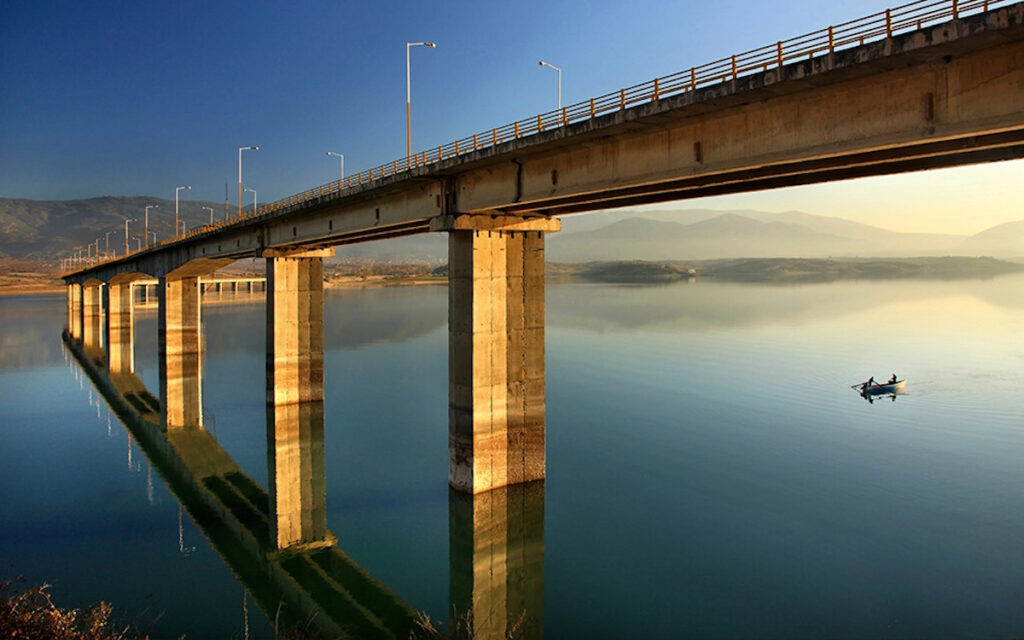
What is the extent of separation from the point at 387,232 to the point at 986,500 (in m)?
28.6

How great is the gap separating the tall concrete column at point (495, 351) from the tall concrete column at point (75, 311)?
86207 mm

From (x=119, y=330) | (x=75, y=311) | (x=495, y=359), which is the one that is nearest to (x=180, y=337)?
(x=119, y=330)

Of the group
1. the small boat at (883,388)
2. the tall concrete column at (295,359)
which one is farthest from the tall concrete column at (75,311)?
the small boat at (883,388)

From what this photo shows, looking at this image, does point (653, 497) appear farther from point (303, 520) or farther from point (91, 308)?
point (91, 308)

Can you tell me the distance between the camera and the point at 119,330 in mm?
85312

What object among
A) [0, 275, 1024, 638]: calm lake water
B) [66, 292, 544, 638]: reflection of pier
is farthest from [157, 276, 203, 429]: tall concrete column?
[66, 292, 544, 638]: reflection of pier

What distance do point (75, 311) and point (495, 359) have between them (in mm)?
116937

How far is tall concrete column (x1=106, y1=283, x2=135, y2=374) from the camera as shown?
63.3 metres

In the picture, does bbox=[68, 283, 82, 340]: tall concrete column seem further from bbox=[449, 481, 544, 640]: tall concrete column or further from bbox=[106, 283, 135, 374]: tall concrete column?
bbox=[449, 481, 544, 640]: tall concrete column

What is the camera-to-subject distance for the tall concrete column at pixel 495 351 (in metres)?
23.0

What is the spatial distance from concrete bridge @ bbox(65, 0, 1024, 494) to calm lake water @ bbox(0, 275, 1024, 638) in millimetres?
A: 3999

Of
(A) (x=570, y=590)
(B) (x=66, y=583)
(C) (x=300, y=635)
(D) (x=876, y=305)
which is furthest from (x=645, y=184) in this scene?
(D) (x=876, y=305)

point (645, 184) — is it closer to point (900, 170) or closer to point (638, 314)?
point (900, 170)

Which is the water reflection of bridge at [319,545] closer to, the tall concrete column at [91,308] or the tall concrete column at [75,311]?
the tall concrete column at [75,311]
